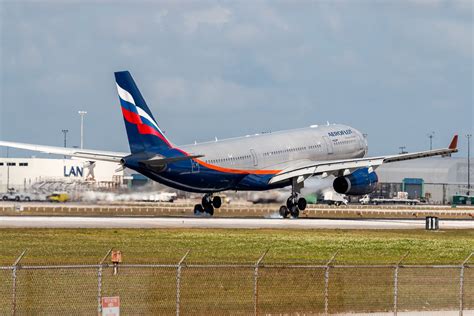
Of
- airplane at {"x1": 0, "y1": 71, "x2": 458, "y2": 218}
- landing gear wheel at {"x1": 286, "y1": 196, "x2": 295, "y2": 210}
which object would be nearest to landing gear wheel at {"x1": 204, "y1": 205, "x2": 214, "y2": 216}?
airplane at {"x1": 0, "y1": 71, "x2": 458, "y2": 218}

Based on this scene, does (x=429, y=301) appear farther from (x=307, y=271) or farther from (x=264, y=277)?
(x=307, y=271)

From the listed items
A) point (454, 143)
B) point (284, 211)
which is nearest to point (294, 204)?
point (284, 211)

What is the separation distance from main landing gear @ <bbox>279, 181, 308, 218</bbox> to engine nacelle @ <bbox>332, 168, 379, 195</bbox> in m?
2.63

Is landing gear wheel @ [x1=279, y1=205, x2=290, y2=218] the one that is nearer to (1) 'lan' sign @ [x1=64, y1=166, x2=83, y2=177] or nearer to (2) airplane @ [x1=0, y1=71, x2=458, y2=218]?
(2) airplane @ [x1=0, y1=71, x2=458, y2=218]

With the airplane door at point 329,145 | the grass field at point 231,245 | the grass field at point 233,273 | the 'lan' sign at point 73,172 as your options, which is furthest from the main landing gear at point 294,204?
the 'lan' sign at point 73,172

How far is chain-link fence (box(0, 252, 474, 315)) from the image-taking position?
31.9 metres

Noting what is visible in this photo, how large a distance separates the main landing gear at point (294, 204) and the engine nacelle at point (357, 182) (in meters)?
2.63

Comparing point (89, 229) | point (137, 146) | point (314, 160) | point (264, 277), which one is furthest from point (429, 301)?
point (314, 160)

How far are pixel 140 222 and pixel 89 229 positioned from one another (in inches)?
336

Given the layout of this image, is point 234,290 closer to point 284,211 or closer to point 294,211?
point 294,211

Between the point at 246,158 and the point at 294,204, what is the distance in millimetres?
4685

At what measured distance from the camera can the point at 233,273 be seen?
46000 millimetres

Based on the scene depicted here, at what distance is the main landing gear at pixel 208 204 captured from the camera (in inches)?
3189

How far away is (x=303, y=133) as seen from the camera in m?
85.5
